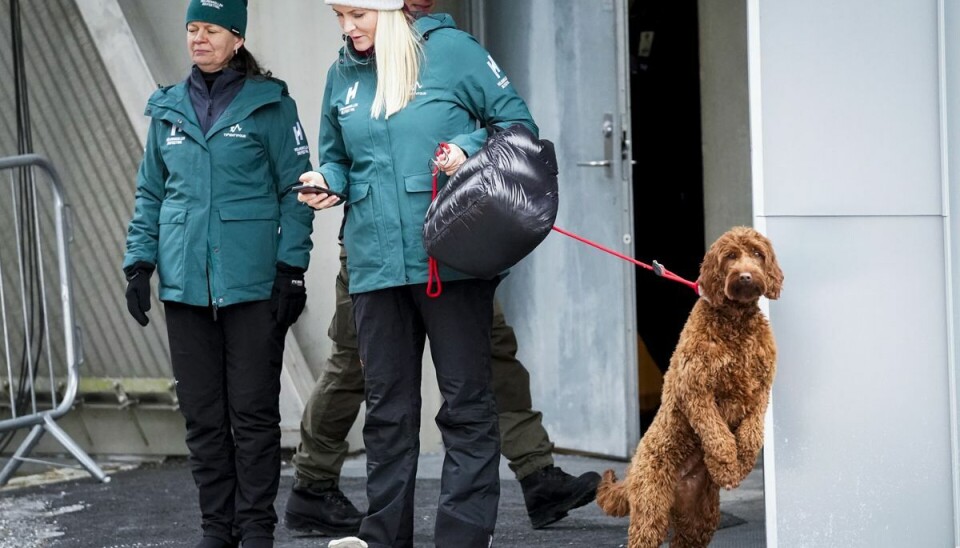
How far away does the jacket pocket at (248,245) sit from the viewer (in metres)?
4.62

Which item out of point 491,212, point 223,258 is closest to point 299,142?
point 223,258

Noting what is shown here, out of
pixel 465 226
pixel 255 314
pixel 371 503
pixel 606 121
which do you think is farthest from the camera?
pixel 606 121

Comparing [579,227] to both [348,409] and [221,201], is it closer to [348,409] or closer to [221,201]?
[348,409]

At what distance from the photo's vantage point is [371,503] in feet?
14.0

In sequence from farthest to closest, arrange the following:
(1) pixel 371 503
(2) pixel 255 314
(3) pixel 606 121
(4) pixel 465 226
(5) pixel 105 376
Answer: (5) pixel 105 376, (3) pixel 606 121, (2) pixel 255 314, (1) pixel 371 503, (4) pixel 465 226

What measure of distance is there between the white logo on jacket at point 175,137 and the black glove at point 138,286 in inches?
15.4

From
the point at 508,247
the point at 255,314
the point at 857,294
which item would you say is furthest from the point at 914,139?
the point at 255,314

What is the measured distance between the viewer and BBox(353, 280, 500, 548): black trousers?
13.8 feet

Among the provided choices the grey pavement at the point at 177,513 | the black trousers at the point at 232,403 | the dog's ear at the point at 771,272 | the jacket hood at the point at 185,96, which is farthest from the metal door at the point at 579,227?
the dog's ear at the point at 771,272

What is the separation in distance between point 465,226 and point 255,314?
1009 mm

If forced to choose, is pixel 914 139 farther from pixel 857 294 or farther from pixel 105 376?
pixel 105 376

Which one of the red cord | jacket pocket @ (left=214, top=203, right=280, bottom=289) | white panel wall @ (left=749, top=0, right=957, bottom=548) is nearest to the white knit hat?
the red cord

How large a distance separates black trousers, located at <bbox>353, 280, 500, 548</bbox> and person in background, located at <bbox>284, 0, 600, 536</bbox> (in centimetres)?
83

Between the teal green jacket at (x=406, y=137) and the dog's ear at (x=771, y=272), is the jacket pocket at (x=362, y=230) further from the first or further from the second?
the dog's ear at (x=771, y=272)
